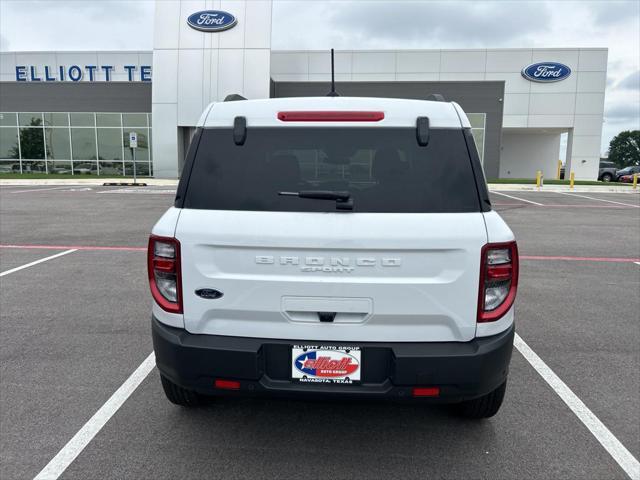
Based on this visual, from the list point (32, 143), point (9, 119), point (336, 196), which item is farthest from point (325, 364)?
point (9, 119)

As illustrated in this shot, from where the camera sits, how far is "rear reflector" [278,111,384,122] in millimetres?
2498

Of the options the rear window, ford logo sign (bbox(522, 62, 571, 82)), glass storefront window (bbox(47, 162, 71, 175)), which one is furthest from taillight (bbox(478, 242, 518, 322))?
glass storefront window (bbox(47, 162, 71, 175))

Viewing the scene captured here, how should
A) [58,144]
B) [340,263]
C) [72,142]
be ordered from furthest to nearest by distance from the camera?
[58,144], [72,142], [340,263]

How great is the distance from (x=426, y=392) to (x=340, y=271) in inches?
28.1

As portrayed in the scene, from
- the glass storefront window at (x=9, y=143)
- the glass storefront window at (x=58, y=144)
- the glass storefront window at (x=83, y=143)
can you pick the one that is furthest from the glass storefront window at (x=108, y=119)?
the glass storefront window at (x=9, y=143)

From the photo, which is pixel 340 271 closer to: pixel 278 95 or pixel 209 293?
pixel 209 293

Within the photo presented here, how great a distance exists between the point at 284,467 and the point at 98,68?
37.0 metres

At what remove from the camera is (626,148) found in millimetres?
109312

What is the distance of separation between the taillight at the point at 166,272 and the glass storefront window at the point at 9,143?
36.5 metres

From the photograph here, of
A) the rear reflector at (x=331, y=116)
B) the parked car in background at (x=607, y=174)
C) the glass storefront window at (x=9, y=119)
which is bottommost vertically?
the parked car in background at (x=607, y=174)

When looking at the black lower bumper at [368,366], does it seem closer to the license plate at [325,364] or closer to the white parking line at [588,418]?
the license plate at [325,364]

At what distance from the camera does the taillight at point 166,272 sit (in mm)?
2453

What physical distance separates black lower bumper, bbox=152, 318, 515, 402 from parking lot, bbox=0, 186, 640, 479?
0.25 m

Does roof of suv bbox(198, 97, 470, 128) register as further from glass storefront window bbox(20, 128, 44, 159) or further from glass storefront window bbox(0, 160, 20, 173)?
glass storefront window bbox(0, 160, 20, 173)
